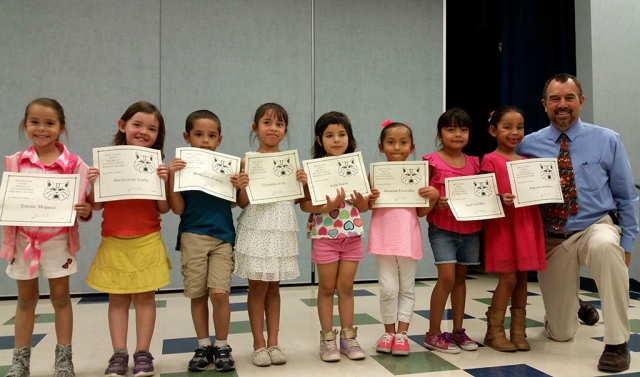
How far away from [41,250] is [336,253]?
1.22m

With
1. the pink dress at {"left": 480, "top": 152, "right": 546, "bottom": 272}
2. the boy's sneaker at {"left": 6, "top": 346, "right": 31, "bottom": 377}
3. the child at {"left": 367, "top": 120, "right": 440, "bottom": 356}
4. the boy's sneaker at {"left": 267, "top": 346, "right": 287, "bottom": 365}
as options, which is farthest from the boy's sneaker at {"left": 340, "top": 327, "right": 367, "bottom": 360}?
the boy's sneaker at {"left": 6, "top": 346, "right": 31, "bottom": 377}

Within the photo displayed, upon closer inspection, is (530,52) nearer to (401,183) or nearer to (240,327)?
(401,183)

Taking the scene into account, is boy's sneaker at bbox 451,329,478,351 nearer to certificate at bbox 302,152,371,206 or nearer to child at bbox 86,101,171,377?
certificate at bbox 302,152,371,206

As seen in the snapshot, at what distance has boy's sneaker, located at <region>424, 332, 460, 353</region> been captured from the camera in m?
2.23

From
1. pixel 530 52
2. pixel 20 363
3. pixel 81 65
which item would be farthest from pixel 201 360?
pixel 530 52

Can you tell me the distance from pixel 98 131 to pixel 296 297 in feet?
6.79

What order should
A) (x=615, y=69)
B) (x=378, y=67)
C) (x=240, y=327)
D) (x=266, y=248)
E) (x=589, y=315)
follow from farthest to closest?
(x=378, y=67), (x=615, y=69), (x=589, y=315), (x=240, y=327), (x=266, y=248)

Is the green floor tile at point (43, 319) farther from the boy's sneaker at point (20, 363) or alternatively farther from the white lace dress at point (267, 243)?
the white lace dress at point (267, 243)

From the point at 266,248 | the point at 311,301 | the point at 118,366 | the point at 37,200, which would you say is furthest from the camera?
the point at 311,301

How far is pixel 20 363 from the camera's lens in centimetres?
188

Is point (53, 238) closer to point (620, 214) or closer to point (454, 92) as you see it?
point (620, 214)

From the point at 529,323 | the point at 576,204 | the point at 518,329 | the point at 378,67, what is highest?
the point at 378,67

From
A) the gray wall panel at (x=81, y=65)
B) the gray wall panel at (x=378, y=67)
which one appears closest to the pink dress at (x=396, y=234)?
the gray wall panel at (x=378, y=67)

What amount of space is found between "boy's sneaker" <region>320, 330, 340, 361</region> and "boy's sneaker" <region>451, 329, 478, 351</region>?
65 centimetres
